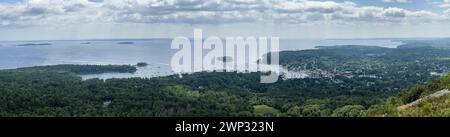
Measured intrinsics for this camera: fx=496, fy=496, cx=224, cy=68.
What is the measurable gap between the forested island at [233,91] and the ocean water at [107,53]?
20.2ft

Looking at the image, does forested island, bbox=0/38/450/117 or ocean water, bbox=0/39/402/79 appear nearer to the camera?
forested island, bbox=0/38/450/117

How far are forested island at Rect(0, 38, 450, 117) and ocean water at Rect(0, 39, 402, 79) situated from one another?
6.14m

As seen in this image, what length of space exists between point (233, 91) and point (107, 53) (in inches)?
2513

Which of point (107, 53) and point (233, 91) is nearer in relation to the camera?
point (233, 91)

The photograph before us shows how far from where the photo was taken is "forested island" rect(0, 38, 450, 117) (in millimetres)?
28234

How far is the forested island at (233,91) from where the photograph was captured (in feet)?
92.6

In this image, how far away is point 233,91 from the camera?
138 feet

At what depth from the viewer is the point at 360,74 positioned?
184ft

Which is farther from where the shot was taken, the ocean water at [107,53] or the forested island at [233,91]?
the ocean water at [107,53]

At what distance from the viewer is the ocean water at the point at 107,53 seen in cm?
6656

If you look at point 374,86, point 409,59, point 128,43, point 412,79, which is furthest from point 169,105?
point 128,43

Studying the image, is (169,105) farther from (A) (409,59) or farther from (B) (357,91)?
(A) (409,59)

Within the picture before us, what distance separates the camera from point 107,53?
101 meters
